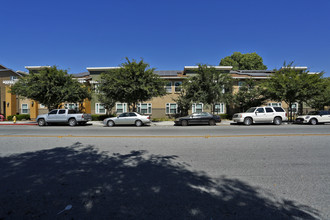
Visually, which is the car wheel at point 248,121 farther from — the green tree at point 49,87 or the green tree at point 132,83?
the green tree at point 49,87

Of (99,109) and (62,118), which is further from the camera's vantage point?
(99,109)

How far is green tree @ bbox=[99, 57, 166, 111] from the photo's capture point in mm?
17359

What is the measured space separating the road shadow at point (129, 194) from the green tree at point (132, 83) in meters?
13.5

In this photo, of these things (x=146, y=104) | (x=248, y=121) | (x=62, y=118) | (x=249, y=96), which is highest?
(x=249, y=96)

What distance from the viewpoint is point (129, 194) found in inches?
112

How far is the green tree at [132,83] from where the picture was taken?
57.0 feet

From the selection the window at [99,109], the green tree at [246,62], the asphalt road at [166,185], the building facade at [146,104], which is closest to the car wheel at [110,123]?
the asphalt road at [166,185]

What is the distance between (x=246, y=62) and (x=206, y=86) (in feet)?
115

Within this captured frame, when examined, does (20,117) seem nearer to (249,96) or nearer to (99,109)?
(99,109)

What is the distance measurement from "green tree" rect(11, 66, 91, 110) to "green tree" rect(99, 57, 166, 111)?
349 cm

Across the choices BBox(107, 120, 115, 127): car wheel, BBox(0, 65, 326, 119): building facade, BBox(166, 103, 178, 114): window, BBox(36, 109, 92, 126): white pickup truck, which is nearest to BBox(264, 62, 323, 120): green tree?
BBox(0, 65, 326, 119): building facade

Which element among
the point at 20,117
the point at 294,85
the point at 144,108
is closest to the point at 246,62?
the point at 294,85

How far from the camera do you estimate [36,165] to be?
169 inches

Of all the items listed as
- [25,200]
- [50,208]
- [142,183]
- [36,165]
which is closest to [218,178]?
[142,183]
